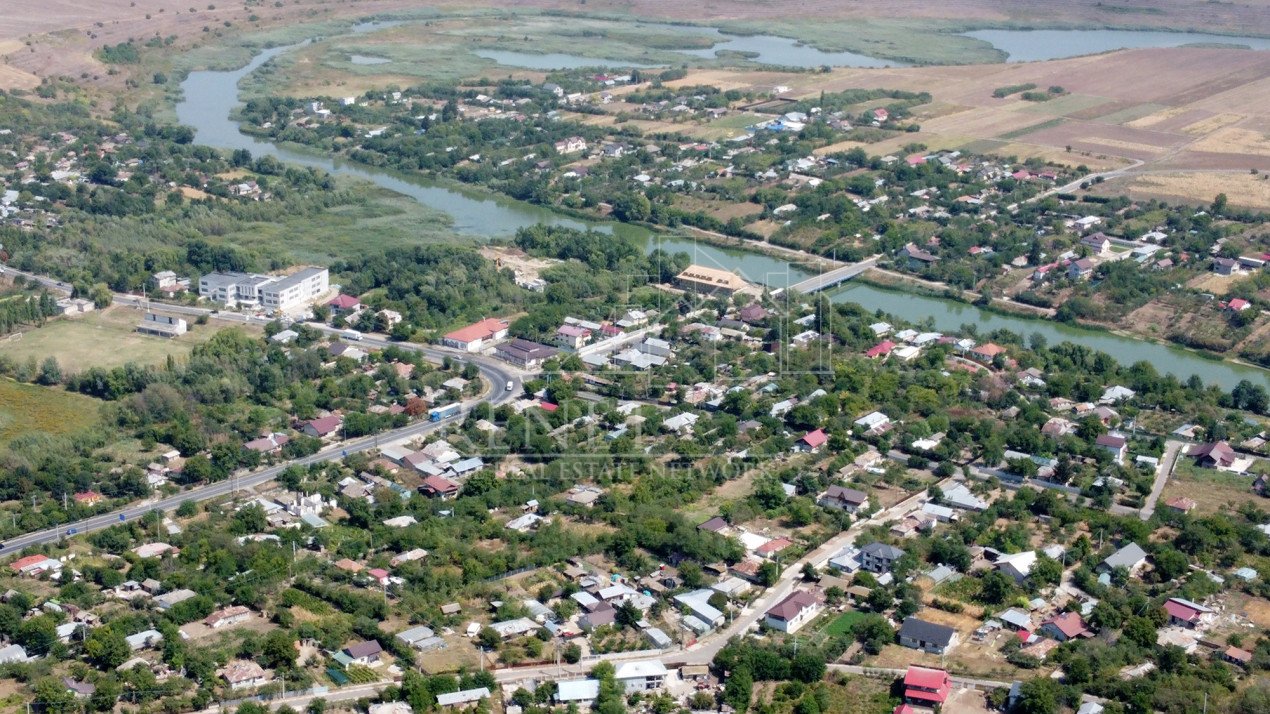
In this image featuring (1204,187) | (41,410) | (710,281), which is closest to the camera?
(41,410)

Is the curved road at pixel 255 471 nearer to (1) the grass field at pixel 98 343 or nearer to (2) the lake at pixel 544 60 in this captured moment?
(1) the grass field at pixel 98 343

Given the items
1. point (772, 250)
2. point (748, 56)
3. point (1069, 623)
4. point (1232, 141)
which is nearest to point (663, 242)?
point (772, 250)

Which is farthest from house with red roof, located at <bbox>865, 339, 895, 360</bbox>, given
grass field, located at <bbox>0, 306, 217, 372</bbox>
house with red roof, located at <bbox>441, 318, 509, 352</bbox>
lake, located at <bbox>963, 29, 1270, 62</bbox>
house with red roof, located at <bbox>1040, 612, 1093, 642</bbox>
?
lake, located at <bbox>963, 29, 1270, 62</bbox>

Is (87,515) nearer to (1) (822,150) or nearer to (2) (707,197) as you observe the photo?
(2) (707,197)

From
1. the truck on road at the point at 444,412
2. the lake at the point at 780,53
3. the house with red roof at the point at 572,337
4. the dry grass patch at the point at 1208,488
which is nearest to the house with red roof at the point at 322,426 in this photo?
the truck on road at the point at 444,412

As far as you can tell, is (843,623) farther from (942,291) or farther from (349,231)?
(349,231)

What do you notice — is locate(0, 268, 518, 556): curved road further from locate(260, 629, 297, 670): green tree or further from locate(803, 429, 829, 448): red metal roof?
locate(803, 429, 829, 448): red metal roof
